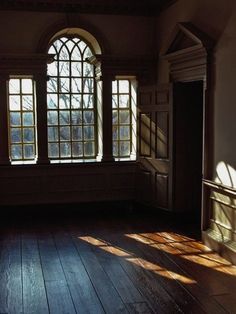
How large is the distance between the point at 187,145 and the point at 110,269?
2.79 metres

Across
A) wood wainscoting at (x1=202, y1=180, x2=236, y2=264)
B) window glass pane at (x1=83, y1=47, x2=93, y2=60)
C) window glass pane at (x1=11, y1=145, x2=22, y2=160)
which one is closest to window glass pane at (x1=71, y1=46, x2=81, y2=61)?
window glass pane at (x1=83, y1=47, x2=93, y2=60)

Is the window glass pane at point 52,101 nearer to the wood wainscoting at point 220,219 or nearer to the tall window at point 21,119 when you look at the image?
the tall window at point 21,119

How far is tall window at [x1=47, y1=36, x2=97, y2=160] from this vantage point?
8.12m

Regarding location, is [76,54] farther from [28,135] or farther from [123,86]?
[28,135]

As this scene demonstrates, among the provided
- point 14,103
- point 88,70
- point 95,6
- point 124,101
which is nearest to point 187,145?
point 124,101

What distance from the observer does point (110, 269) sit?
525 cm

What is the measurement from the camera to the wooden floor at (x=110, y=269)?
14.2 feet

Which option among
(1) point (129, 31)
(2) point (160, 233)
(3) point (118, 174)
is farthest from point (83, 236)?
(1) point (129, 31)

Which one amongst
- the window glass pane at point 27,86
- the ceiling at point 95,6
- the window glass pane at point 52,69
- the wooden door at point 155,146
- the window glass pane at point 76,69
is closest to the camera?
the wooden door at point 155,146

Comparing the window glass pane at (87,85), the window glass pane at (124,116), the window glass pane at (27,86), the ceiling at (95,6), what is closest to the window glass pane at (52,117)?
the window glass pane at (27,86)

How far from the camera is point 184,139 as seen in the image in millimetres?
7324

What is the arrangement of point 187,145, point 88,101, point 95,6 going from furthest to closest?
1. point 88,101
2. point 95,6
3. point 187,145

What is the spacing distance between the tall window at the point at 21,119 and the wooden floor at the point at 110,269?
50.2 inches

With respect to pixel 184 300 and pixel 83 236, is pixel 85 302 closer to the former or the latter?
pixel 184 300
